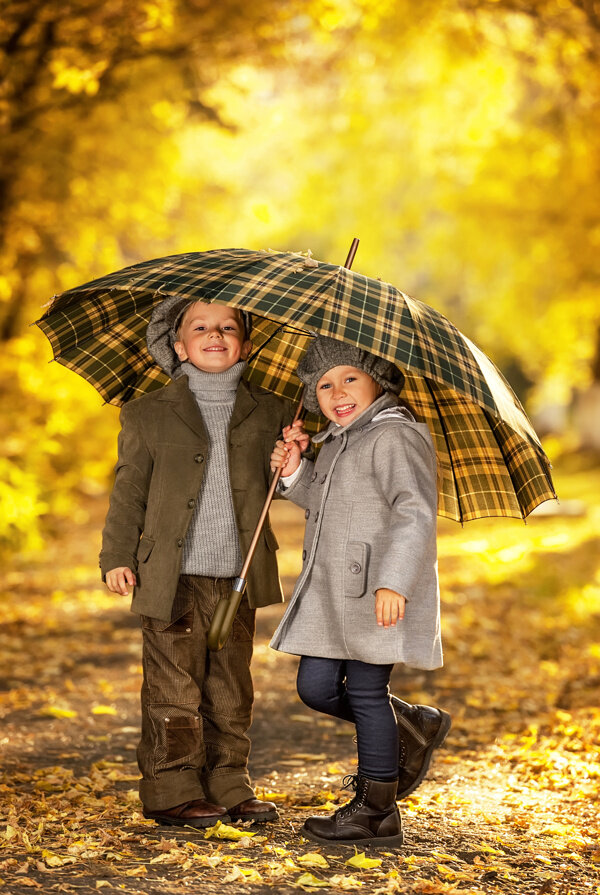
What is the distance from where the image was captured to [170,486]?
3.88 m

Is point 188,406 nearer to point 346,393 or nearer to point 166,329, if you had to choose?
point 166,329

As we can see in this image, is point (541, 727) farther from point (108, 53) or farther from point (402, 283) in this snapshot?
point (402, 283)

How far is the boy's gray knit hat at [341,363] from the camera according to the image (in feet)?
12.3

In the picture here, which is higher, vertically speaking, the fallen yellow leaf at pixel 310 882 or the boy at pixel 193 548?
the boy at pixel 193 548

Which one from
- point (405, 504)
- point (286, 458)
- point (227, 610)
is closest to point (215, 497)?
point (286, 458)

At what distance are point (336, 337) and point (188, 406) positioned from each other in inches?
35.3

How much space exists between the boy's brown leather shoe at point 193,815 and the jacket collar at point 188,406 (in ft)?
4.36

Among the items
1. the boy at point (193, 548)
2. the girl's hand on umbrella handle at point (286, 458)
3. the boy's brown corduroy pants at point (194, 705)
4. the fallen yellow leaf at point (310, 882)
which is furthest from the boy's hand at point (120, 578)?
the fallen yellow leaf at point (310, 882)

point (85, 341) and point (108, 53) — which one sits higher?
point (108, 53)

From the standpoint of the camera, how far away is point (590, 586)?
10.2 meters

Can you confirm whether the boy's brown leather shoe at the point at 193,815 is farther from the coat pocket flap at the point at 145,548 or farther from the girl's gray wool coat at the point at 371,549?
the coat pocket flap at the point at 145,548

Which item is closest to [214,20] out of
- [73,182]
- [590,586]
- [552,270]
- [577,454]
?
[73,182]

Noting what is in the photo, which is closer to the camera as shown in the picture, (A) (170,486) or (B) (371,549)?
(B) (371,549)

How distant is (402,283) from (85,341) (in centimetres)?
2714
